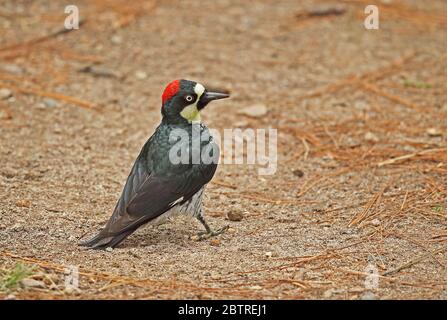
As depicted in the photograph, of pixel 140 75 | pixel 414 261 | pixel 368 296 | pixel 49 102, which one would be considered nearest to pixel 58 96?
pixel 49 102

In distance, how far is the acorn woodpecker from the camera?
187 inches

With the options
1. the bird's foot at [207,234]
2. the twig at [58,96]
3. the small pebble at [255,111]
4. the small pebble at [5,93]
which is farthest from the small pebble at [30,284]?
the small pebble at [5,93]

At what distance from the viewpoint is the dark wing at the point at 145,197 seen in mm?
4727

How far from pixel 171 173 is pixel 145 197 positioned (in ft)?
0.83

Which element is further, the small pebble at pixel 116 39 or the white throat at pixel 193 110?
the small pebble at pixel 116 39

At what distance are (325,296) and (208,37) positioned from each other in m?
5.04

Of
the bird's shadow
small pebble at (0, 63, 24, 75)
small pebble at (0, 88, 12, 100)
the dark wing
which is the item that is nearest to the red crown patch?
the dark wing

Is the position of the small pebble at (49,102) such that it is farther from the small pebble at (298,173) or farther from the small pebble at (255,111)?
the small pebble at (298,173)

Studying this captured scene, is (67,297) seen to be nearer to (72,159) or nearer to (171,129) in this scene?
(171,129)

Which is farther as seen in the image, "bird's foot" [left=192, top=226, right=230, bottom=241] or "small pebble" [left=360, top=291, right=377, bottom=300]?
"bird's foot" [left=192, top=226, right=230, bottom=241]

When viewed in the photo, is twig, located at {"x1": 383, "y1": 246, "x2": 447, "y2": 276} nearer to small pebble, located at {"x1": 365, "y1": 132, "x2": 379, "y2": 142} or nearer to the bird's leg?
the bird's leg

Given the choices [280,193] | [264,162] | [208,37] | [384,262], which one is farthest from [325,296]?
[208,37]

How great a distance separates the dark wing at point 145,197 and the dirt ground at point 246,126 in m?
0.14

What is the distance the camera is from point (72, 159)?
6.29 m
